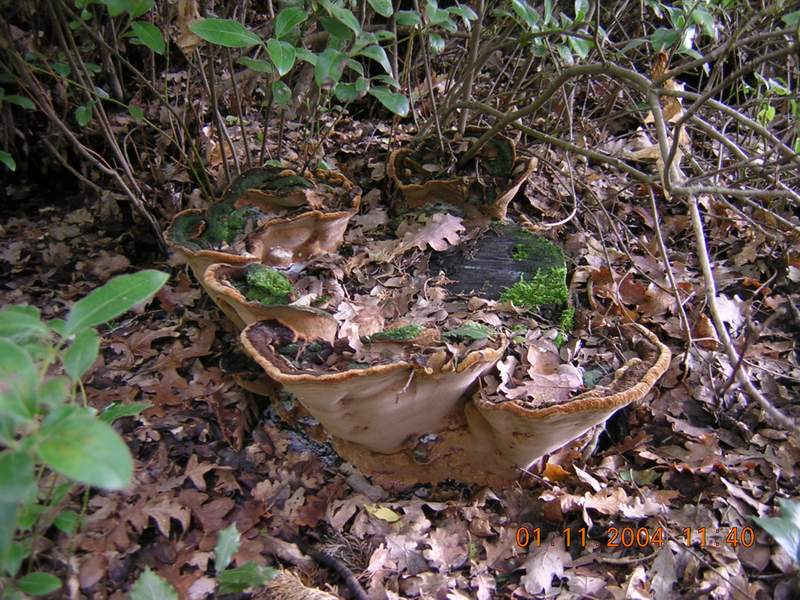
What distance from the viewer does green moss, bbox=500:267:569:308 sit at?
11.7 feet

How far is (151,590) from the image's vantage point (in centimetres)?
229

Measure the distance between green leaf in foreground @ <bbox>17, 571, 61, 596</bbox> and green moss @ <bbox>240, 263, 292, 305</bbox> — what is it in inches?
65.3

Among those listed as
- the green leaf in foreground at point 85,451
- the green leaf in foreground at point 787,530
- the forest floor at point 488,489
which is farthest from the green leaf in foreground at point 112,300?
the green leaf in foreground at point 787,530

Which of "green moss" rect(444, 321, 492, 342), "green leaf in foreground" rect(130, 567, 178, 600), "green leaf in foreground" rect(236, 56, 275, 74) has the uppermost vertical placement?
"green leaf in foreground" rect(236, 56, 275, 74)

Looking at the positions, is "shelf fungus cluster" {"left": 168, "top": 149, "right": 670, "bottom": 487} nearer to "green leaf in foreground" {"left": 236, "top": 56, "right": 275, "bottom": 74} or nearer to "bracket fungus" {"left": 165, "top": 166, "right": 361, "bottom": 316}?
"bracket fungus" {"left": 165, "top": 166, "right": 361, "bottom": 316}

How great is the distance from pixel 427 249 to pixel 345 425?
1.46 m

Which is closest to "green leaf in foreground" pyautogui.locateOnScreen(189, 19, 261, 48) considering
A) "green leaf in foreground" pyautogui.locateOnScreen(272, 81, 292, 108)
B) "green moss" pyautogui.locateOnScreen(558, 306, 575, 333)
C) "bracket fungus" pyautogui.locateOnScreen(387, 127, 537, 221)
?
"green leaf in foreground" pyautogui.locateOnScreen(272, 81, 292, 108)

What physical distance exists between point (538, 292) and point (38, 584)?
290 cm

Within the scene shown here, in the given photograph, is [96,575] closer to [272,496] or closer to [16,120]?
[272,496]

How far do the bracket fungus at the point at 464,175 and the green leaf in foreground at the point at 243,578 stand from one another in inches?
108

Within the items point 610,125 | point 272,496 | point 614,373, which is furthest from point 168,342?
point 610,125

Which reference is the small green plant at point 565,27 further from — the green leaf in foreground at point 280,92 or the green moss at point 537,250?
the green leaf in foreground at point 280,92

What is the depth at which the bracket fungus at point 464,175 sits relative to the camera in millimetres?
4152

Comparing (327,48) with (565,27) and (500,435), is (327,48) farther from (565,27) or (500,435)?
(500,435)
